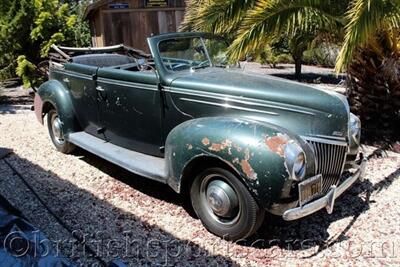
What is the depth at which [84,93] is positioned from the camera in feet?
17.4

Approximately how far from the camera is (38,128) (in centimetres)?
769

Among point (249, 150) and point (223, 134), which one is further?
point (223, 134)

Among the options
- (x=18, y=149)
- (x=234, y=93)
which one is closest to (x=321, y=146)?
(x=234, y=93)

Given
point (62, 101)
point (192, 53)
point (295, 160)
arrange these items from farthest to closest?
point (62, 101), point (192, 53), point (295, 160)

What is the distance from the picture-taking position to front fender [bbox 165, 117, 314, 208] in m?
3.13

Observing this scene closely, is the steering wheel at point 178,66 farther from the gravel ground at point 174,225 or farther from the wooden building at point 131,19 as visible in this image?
the wooden building at point 131,19

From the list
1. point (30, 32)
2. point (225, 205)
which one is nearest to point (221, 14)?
point (225, 205)

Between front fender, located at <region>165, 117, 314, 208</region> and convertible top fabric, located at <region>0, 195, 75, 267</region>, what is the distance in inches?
54.3

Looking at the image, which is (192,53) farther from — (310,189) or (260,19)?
(310,189)

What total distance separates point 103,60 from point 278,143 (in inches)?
146

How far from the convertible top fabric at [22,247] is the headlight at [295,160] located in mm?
1742

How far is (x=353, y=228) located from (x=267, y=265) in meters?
1.05

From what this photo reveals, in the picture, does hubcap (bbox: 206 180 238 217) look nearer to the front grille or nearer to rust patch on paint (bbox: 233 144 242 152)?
rust patch on paint (bbox: 233 144 242 152)

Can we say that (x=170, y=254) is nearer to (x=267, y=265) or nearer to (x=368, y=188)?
(x=267, y=265)
